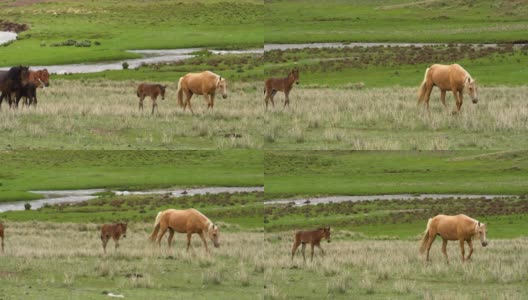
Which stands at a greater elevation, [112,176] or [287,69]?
[287,69]

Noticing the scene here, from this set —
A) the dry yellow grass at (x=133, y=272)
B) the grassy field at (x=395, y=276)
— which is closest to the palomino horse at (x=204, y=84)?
the dry yellow grass at (x=133, y=272)

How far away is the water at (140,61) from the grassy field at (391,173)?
739 centimetres

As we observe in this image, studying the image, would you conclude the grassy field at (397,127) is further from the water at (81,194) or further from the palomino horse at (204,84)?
the water at (81,194)

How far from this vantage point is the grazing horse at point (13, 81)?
98.0 feet

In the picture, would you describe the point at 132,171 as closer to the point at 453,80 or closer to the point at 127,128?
the point at 127,128

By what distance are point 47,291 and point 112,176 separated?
43.5 m

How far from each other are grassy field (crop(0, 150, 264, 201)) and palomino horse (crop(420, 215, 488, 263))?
2682 cm

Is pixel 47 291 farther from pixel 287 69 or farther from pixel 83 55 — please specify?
pixel 83 55

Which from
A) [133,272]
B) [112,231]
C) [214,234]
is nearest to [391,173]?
[112,231]

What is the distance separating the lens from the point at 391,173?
69312 mm

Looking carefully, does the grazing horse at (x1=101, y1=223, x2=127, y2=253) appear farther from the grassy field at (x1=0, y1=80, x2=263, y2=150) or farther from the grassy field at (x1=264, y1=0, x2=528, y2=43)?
the grassy field at (x1=264, y1=0, x2=528, y2=43)

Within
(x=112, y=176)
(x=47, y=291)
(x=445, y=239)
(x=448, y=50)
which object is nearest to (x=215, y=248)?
(x=445, y=239)

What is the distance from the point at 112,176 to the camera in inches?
2474

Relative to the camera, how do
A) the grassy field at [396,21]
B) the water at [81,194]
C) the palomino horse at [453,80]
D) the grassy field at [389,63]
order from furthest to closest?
the grassy field at [396,21]
the grassy field at [389,63]
the water at [81,194]
the palomino horse at [453,80]
